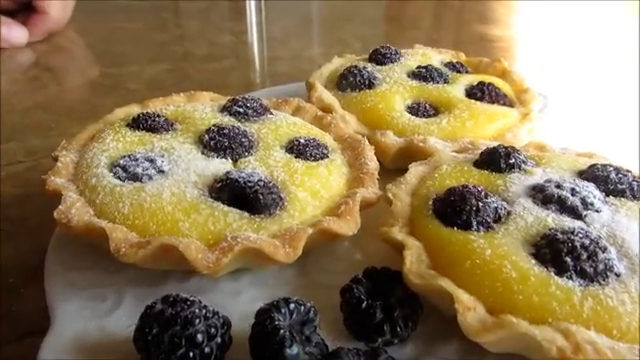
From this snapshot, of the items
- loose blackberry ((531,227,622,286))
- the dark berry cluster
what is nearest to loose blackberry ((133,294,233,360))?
the dark berry cluster

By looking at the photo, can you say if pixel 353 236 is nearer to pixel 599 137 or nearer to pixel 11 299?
pixel 11 299

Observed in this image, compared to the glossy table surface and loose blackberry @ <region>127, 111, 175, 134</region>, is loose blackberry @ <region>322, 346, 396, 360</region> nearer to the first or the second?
loose blackberry @ <region>127, 111, 175, 134</region>

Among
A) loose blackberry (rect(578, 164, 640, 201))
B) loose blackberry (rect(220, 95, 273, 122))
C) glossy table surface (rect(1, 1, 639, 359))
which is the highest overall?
loose blackberry (rect(578, 164, 640, 201))

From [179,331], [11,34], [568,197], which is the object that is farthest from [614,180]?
[11,34]

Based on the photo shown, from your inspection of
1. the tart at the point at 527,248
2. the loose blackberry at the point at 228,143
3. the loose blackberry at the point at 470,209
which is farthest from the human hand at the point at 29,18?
the loose blackberry at the point at 470,209

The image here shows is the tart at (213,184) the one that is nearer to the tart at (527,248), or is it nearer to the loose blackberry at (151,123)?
the loose blackberry at (151,123)

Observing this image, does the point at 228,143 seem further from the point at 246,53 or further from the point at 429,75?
the point at 246,53
